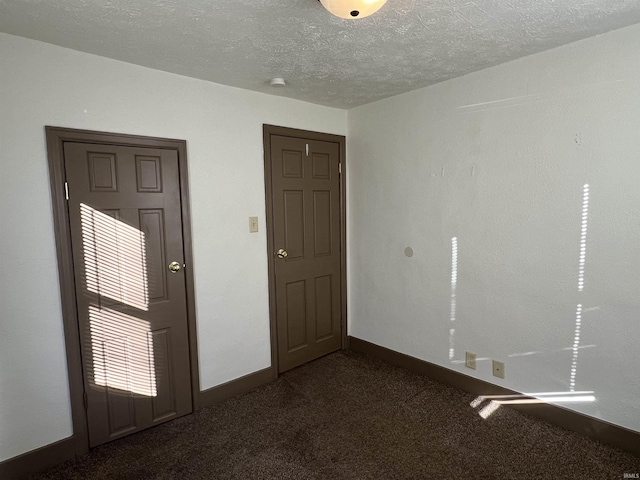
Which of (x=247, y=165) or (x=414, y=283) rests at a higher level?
(x=247, y=165)

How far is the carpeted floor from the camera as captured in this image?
6.48 feet

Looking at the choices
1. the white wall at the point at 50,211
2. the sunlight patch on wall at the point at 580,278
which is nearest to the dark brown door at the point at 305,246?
the white wall at the point at 50,211

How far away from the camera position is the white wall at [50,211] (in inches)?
74.7

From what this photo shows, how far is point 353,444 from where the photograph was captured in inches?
86.6

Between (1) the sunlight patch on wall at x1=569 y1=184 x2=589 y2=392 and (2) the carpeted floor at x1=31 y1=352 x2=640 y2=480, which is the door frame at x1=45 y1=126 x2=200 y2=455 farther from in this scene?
(1) the sunlight patch on wall at x1=569 y1=184 x2=589 y2=392

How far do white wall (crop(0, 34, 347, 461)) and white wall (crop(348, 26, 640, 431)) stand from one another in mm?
1098

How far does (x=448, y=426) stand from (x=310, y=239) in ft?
5.78

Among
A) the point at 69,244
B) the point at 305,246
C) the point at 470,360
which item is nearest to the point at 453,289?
the point at 470,360

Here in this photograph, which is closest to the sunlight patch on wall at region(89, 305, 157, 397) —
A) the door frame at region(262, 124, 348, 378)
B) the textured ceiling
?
the door frame at region(262, 124, 348, 378)

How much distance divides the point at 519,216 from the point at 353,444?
178 centimetres

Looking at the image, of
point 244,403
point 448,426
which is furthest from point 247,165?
point 448,426

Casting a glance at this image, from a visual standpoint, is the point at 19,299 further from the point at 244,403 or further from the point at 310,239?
the point at 310,239

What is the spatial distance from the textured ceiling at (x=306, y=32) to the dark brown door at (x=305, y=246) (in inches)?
31.4

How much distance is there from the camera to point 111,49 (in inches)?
79.1
